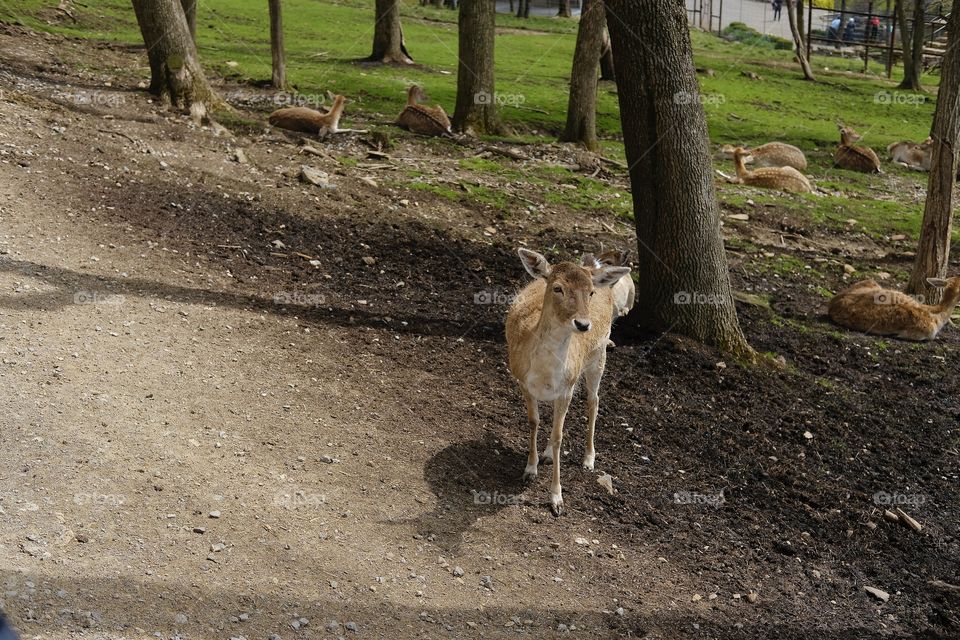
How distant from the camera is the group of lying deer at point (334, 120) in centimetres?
1455

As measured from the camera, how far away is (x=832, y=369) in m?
9.40

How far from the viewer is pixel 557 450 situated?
22.2 feet

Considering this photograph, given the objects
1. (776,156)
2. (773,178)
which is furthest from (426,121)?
(776,156)

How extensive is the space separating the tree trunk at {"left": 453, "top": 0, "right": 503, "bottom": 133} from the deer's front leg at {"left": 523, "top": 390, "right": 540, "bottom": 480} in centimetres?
985

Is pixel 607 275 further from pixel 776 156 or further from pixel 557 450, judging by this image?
pixel 776 156

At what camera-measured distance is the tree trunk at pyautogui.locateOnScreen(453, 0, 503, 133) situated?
15.5m

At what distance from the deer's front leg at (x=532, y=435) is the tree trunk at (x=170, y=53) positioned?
8.93 meters

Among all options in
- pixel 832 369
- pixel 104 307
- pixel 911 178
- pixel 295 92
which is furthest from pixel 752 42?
pixel 104 307

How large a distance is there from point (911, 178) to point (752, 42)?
2047 centimetres

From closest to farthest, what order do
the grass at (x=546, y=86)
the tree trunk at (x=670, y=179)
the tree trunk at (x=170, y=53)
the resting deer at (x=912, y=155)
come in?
1. the tree trunk at (x=670, y=179)
2. the tree trunk at (x=170, y=53)
3. the grass at (x=546, y=86)
4. the resting deer at (x=912, y=155)

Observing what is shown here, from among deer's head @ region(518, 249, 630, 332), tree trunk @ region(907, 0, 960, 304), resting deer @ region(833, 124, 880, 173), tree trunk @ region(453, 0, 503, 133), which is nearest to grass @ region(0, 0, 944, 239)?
resting deer @ region(833, 124, 880, 173)

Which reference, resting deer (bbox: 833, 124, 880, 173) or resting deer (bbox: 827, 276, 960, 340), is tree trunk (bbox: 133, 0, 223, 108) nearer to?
resting deer (bbox: 827, 276, 960, 340)

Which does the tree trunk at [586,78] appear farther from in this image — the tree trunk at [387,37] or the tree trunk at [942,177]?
the tree trunk at [387,37]

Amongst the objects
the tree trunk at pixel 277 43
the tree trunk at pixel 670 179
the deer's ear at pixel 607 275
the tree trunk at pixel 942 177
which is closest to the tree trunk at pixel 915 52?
the tree trunk at pixel 277 43
